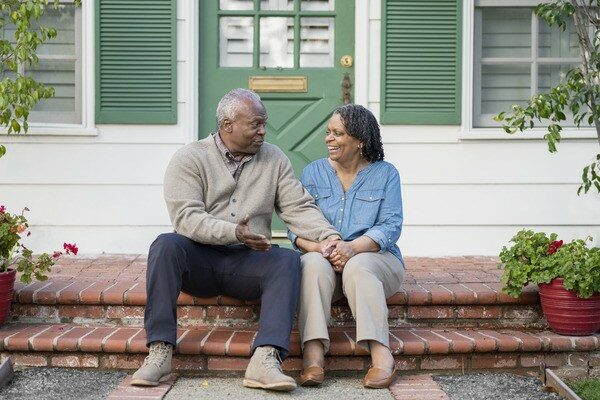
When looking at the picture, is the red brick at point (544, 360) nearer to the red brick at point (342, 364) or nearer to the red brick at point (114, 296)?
the red brick at point (342, 364)

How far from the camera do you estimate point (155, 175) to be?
17.4 feet

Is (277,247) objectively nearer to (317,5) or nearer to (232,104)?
(232,104)

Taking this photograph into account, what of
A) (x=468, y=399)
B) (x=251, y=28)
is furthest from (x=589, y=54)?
(x=251, y=28)

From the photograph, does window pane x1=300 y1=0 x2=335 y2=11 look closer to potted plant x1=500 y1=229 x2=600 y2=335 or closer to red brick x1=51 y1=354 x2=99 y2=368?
potted plant x1=500 y1=229 x2=600 y2=335

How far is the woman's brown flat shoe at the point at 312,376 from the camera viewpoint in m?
3.32

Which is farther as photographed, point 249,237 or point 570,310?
point 570,310

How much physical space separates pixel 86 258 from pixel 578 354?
2956mm

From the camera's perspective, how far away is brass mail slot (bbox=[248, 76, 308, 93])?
5336mm

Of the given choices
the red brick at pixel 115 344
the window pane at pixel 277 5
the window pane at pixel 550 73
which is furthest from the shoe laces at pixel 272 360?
the window pane at pixel 550 73

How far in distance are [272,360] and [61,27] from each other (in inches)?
122

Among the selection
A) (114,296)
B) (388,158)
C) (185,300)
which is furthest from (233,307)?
(388,158)

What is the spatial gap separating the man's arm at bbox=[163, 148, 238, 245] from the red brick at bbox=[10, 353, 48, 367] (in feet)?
2.79

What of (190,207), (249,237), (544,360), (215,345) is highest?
(190,207)

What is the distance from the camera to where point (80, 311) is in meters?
3.93
